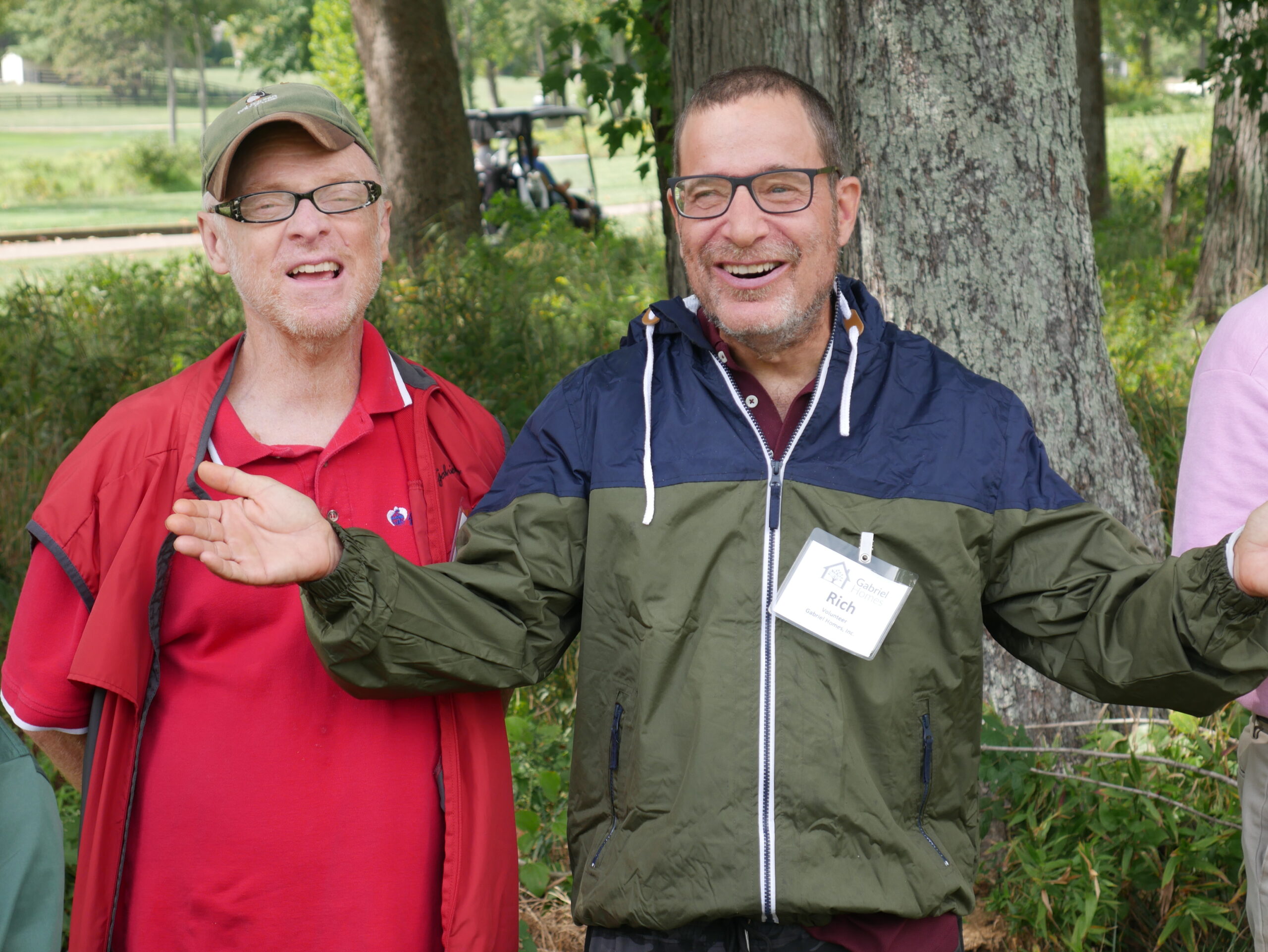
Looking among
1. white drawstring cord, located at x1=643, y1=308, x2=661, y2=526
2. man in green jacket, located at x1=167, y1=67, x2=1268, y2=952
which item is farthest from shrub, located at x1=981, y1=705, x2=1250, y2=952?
white drawstring cord, located at x1=643, y1=308, x2=661, y2=526

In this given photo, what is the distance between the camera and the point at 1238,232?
8234mm

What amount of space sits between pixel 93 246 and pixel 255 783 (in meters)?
17.6

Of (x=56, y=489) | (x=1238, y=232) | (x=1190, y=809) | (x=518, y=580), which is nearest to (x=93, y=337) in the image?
(x=56, y=489)

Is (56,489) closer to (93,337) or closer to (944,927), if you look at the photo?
(944,927)

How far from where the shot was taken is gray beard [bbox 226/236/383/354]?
2.09 m

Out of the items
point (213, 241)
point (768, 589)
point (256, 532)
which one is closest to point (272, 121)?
point (213, 241)

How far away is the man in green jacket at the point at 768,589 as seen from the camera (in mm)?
1848

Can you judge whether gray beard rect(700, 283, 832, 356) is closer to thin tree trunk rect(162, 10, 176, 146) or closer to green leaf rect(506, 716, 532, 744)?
green leaf rect(506, 716, 532, 744)

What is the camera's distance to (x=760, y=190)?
2.09m

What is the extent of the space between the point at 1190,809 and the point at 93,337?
595 cm

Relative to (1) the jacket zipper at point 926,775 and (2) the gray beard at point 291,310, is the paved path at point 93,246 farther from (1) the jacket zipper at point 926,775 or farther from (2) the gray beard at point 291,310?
(1) the jacket zipper at point 926,775

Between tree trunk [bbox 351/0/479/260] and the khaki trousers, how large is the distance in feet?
24.8

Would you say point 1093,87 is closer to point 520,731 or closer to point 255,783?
point 520,731

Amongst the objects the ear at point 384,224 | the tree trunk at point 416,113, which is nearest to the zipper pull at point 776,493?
the ear at point 384,224
